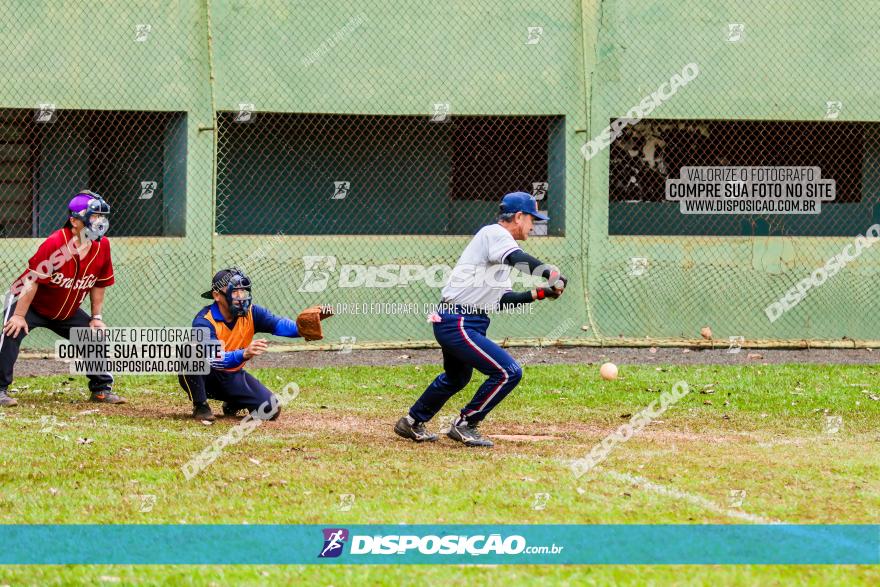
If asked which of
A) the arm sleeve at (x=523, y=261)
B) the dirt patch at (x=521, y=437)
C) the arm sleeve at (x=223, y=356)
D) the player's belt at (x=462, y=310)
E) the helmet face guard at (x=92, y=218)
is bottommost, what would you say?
the dirt patch at (x=521, y=437)

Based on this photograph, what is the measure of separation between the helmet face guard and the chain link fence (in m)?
4.28

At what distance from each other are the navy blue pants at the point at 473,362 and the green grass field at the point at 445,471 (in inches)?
15.0

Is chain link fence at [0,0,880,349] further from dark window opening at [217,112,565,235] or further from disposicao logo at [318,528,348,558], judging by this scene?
disposicao logo at [318,528,348,558]

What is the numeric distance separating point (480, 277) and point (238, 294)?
214cm

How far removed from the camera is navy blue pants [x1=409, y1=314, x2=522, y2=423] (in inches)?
346

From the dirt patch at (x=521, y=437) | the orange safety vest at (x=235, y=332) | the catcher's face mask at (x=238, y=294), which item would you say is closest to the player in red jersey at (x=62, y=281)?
the orange safety vest at (x=235, y=332)

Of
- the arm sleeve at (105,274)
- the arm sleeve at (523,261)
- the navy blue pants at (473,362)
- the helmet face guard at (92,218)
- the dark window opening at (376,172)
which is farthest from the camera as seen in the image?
the dark window opening at (376,172)

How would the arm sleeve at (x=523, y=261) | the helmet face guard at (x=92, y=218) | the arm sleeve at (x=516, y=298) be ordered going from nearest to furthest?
the arm sleeve at (x=523, y=261) < the arm sleeve at (x=516, y=298) < the helmet face guard at (x=92, y=218)

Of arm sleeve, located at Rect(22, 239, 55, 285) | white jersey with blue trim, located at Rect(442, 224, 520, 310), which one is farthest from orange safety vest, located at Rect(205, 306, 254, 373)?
white jersey with blue trim, located at Rect(442, 224, 520, 310)

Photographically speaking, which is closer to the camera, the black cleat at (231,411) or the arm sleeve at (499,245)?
the arm sleeve at (499,245)

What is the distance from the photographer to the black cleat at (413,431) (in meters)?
9.19

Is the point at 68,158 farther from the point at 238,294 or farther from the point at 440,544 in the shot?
the point at 440,544

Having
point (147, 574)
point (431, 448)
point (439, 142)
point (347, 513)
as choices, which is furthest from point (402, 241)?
point (147, 574)

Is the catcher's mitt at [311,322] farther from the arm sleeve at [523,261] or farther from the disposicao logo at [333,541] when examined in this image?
the disposicao logo at [333,541]
